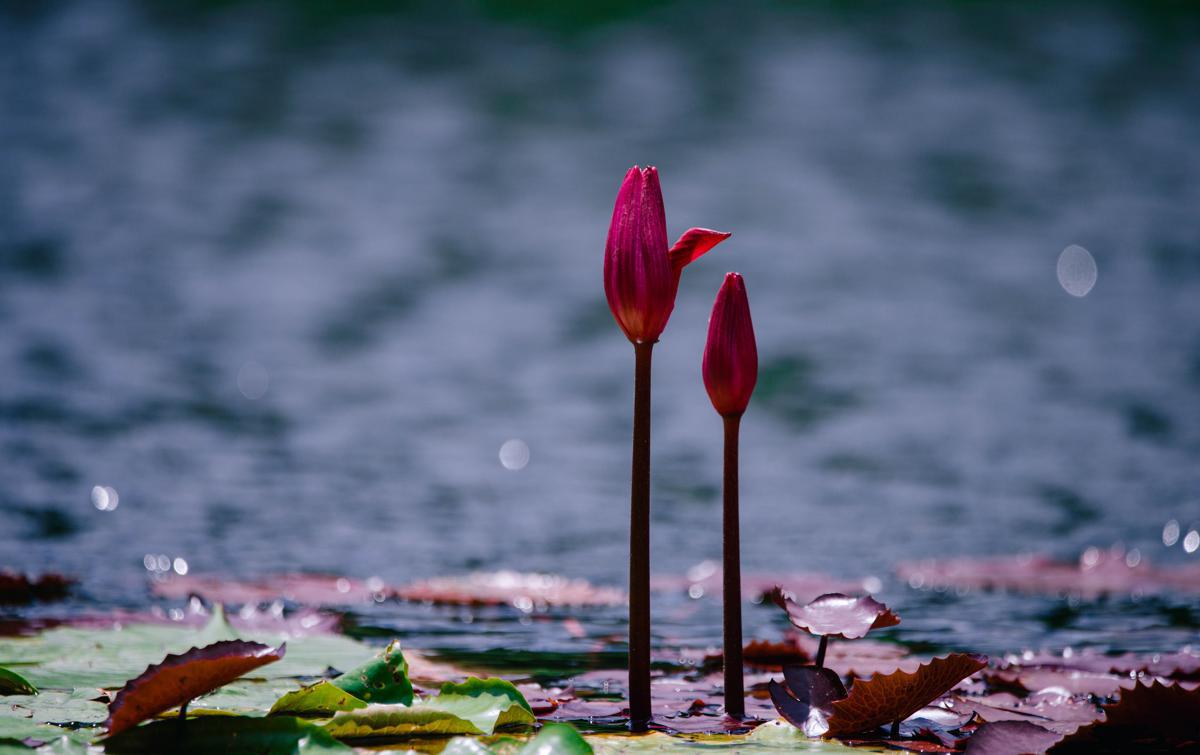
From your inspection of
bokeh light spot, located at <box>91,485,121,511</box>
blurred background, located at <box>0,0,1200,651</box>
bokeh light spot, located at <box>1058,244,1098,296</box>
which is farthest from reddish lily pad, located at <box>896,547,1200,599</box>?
bokeh light spot, located at <box>1058,244,1098,296</box>

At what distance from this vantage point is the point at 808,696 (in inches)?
42.9

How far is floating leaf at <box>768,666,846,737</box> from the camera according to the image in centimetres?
106

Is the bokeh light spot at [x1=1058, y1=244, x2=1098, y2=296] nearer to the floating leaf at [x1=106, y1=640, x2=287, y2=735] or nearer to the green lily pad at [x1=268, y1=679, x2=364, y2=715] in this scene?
the green lily pad at [x1=268, y1=679, x2=364, y2=715]

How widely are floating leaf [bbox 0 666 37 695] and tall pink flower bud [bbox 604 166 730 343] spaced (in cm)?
78

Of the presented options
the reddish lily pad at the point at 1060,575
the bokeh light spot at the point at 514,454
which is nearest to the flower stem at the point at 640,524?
the reddish lily pad at the point at 1060,575

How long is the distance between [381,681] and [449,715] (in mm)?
96

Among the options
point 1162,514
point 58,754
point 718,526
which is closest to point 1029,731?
point 58,754

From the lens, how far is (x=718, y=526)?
154 inches

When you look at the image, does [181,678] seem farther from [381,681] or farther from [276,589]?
[276,589]

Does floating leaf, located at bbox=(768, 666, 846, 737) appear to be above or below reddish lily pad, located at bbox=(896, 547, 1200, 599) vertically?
above

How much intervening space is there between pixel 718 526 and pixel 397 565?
1338 millimetres

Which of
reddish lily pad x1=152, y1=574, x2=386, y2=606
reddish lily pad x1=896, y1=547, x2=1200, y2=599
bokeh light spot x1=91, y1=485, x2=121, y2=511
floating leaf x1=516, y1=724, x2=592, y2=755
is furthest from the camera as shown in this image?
bokeh light spot x1=91, y1=485, x2=121, y2=511

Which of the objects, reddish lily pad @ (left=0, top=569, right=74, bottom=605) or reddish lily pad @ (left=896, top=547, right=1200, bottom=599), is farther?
reddish lily pad @ (left=896, top=547, right=1200, bottom=599)

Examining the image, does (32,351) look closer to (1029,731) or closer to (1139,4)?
(1029,731)
